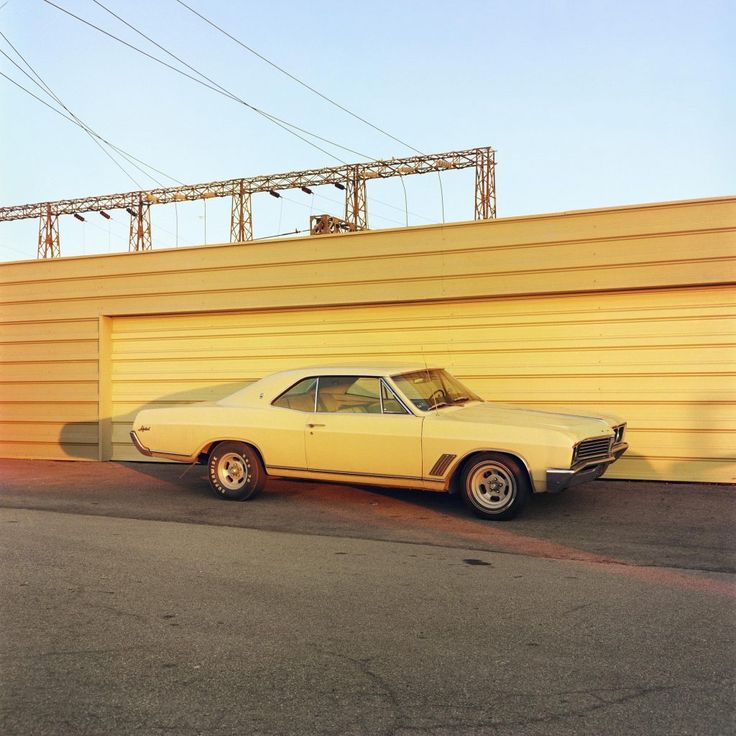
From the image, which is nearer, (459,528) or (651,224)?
(459,528)

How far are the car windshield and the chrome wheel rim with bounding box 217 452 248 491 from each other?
6.36 ft

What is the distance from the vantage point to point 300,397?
342 inches

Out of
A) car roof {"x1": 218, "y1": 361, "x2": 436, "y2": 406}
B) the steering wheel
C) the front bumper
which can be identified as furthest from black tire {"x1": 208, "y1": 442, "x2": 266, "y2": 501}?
the front bumper

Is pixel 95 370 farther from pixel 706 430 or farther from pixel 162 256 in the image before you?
pixel 706 430

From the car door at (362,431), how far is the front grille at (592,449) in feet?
4.78

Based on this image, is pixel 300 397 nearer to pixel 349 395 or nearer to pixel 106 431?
pixel 349 395

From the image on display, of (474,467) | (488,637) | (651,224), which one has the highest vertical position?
(651,224)

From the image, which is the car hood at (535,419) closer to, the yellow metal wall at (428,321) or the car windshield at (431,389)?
the car windshield at (431,389)

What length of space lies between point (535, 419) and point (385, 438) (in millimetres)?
1435

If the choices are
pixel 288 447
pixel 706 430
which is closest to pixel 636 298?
pixel 706 430

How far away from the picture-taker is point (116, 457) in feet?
42.8

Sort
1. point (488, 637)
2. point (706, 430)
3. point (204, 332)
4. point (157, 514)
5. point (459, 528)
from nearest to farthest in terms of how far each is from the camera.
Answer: point (488, 637) → point (459, 528) → point (157, 514) → point (706, 430) → point (204, 332)

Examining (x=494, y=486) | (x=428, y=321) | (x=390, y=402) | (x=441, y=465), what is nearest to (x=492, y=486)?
(x=494, y=486)

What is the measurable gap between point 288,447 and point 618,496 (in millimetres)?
3568
